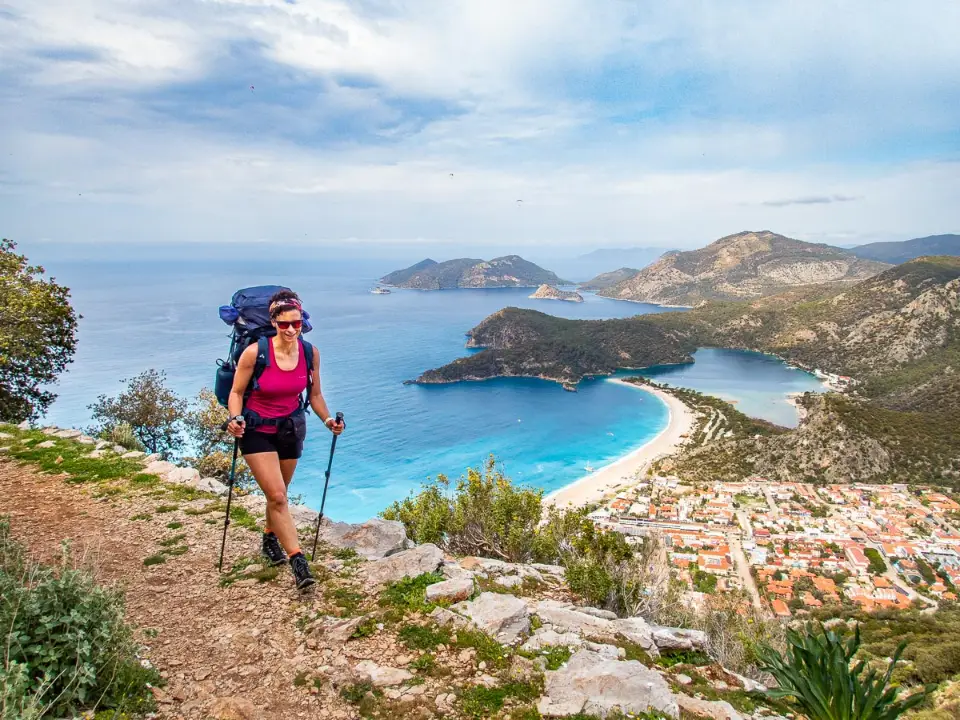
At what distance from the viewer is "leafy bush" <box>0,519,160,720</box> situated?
282cm

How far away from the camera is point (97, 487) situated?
8.32 m

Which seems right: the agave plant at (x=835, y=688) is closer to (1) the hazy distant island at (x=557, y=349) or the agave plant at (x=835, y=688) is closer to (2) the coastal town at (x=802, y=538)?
(2) the coastal town at (x=802, y=538)

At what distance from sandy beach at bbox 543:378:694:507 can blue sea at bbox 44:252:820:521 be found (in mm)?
1909

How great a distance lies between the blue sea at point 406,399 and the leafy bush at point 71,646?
39.8m

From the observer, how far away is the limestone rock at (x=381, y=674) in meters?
3.81

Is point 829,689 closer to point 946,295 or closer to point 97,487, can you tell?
point 97,487

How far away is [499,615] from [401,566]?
150cm

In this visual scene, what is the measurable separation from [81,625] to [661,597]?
6907 mm

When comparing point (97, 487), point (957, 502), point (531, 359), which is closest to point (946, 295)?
point (957, 502)

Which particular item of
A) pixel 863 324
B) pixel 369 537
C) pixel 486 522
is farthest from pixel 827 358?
pixel 369 537

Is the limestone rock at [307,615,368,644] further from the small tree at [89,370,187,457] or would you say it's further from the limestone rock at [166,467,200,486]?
the small tree at [89,370,187,457]

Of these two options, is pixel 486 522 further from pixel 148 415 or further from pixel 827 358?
pixel 827 358

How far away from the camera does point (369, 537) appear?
7074 millimetres

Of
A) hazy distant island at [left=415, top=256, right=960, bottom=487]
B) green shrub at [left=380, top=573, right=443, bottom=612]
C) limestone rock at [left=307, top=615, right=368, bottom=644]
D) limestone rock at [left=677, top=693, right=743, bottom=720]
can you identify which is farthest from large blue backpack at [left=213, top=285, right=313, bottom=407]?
hazy distant island at [left=415, top=256, right=960, bottom=487]
